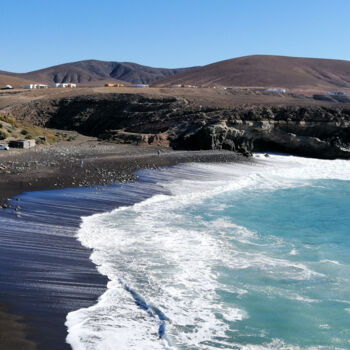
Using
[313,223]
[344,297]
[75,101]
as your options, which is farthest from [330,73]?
[344,297]

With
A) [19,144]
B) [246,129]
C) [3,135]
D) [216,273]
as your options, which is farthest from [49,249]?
[246,129]

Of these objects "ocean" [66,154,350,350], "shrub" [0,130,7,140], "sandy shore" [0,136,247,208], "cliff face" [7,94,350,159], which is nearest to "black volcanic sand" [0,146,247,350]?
"sandy shore" [0,136,247,208]

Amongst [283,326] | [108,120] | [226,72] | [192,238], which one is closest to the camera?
[283,326]

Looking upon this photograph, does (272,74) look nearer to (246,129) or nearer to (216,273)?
(246,129)

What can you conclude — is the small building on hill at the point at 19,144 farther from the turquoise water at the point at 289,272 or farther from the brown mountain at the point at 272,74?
the brown mountain at the point at 272,74

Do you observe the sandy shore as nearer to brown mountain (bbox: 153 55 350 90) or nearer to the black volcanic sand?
the black volcanic sand

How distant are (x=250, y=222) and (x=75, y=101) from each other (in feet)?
120

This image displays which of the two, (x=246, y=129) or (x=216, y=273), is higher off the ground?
(x=246, y=129)

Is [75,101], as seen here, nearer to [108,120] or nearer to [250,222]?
[108,120]

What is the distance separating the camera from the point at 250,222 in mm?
16078

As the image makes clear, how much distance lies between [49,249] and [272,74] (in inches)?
3588

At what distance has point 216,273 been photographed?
10.6 meters

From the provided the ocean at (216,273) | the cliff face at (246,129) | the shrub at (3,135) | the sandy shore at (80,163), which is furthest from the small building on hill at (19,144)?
the ocean at (216,273)

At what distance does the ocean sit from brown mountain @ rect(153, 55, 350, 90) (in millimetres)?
72175
